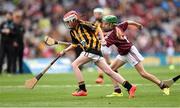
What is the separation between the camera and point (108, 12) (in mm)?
39812

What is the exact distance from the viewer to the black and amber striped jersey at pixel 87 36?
18.2 meters

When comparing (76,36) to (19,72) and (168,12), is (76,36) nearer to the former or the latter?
(19,72)

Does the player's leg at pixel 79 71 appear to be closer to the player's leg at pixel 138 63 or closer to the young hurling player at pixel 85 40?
the young hurling player at pixel 85 40

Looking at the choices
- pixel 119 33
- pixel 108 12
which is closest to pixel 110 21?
pixel 119 33

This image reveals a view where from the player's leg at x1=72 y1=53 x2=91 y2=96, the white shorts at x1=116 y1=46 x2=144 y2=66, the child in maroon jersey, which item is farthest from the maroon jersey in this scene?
the player's leg at x1=72 y1=53 x2=91 y2=96

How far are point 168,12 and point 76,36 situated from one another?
2919cm

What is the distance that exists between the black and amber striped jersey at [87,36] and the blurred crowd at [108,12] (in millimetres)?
21170

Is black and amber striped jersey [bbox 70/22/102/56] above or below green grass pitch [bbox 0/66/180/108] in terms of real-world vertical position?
above

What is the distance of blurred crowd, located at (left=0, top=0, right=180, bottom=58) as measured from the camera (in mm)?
41469

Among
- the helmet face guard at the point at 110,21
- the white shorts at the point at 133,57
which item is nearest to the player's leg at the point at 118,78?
the white shorts at the point at 133,57

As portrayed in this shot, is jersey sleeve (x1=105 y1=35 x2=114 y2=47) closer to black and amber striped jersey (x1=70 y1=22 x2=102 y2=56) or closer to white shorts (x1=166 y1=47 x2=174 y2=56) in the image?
black and amber striped jersey (x1=70 y1=22 x2=102 y2=56)

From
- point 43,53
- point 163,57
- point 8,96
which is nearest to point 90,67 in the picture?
point 43,53

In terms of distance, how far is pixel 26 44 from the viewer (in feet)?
134

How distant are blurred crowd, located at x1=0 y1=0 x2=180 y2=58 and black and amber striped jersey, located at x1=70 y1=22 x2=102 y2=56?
21170 mm
